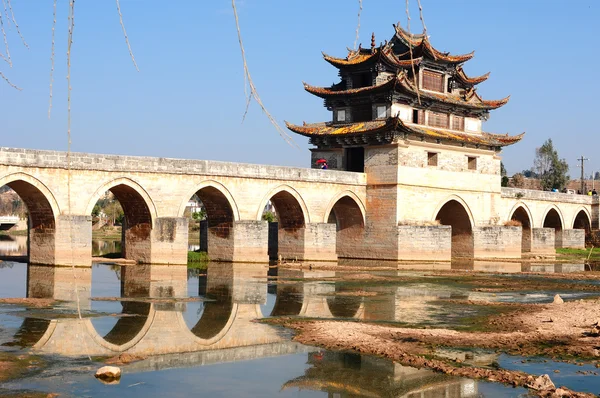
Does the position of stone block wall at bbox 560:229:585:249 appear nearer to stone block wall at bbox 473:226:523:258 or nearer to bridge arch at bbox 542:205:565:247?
bridge arch at bbox 542:205:565:247

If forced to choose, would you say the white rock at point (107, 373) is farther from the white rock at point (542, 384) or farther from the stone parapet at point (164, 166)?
the stone parapet at point (164, 166)

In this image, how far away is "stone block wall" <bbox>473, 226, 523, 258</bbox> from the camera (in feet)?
125

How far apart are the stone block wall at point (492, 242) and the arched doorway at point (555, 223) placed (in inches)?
473

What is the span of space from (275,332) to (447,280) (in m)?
13.2

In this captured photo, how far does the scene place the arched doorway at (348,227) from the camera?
35.4 metres

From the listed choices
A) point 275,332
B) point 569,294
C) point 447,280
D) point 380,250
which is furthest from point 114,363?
point 380,250

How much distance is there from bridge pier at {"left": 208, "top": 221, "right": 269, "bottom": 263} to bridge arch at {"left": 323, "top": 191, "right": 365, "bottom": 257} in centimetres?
545

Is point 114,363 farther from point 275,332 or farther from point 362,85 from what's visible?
point 362,85

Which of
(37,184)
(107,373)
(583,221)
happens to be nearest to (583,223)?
(583,221)

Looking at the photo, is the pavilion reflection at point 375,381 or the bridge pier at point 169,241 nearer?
the pavilion reflection at point 375,381

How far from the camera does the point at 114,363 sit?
10.5 m

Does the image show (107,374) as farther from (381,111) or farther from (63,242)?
(381,111)

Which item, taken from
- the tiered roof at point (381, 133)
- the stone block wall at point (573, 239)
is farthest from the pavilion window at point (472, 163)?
the stone block wall at point (573, 239)

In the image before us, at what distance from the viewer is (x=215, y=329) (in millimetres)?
14055
